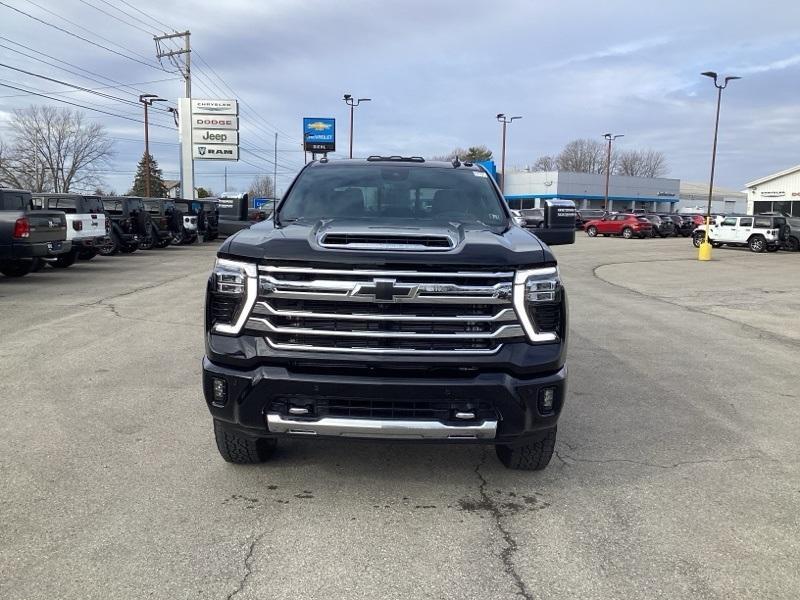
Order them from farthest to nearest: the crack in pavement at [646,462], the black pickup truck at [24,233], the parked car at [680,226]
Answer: the parked car at [680,226], the black pickup truck at [24,233], the crack in pavement at [646,462]

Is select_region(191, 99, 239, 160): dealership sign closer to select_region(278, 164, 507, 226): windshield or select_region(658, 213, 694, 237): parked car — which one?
select_region(658, 213, 694, 237): parked car

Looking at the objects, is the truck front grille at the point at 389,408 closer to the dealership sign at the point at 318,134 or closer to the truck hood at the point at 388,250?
the truck hood at the point at 388,250

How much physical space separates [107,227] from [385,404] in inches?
672

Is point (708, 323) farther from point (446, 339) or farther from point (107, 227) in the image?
point (107, 227)

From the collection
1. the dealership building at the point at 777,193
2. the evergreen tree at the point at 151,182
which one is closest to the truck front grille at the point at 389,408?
the dealership building at the point at 777,193

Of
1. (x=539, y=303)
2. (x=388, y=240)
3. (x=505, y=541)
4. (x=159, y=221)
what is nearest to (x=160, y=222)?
(x=159, y=221)

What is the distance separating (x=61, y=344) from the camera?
797 cm

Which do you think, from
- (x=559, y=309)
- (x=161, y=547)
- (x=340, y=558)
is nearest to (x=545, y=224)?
(x=559, y=309)

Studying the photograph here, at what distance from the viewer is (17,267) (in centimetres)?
1475

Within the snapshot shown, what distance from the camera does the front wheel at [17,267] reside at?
14602 millimetres

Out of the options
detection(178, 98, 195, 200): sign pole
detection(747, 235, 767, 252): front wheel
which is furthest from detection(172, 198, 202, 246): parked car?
detection(747, 235, 767, 252): front wheel

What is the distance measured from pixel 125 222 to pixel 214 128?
27.3m

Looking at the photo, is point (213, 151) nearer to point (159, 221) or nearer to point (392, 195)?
point (159, 221)

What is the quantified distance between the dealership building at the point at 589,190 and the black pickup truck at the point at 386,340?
68.4 meters
